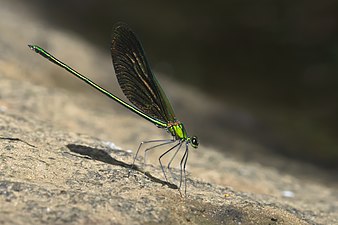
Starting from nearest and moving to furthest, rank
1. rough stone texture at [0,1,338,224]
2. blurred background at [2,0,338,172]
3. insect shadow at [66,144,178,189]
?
1. rough stone texture at [0,1,338,224]
2. insect shadow at [66,144,178,189]
3. blurred background at [2,0,338,172]

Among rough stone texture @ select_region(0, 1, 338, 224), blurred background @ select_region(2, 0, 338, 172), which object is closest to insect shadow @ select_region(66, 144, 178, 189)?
rough stone texture @ select_region(0, 1, 338, 224)

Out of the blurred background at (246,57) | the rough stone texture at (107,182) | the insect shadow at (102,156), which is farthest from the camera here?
the blurred background at (246,57)

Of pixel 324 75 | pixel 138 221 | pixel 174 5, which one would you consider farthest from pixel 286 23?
pixel 138 221

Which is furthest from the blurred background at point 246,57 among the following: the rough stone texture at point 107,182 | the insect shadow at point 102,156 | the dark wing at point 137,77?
the dark wing at point 137,77

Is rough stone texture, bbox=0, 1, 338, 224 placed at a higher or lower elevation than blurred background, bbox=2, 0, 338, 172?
lower

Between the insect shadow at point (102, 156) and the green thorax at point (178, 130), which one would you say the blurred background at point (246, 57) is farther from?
the green thorax at point (178, 130)

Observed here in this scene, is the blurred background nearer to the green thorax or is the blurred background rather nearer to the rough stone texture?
the rough stone texture

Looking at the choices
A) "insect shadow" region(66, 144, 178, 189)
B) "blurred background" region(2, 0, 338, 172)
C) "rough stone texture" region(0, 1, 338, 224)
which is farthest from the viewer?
"blurred background" region(2, 0, 338, 172)

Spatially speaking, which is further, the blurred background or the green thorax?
the blurred background
